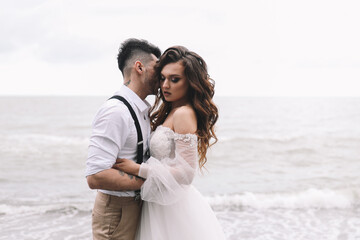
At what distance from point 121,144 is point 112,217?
0.61 meters

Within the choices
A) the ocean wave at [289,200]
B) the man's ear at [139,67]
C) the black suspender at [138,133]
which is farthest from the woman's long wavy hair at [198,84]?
the ocean wave at [289,200]

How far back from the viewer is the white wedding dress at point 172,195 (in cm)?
259

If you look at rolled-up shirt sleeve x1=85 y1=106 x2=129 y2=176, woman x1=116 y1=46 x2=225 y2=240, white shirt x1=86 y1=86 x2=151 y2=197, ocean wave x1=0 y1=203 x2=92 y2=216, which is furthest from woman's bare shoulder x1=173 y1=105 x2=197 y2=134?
ocean wave x1=0 y1=203 x2=92 y2=216

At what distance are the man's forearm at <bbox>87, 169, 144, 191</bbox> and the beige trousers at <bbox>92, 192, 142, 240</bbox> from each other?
0.76 feet

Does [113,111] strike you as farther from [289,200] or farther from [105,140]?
[289,200]

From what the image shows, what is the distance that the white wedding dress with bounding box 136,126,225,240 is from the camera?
259 centimetres

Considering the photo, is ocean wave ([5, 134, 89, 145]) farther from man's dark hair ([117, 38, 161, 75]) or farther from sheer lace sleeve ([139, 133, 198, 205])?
sheer lace sleeve ([139, 133, 198, 205])

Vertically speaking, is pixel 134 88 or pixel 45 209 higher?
pixel 134 88

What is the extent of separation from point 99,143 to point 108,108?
25 cm

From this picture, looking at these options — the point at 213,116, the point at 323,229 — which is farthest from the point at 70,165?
the point at 213,116

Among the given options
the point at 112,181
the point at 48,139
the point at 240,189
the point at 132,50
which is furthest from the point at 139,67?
the point at 48,139

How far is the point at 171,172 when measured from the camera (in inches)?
103

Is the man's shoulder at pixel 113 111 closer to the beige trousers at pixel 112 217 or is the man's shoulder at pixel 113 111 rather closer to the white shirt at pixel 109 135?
the white shirt at pixel 109 135

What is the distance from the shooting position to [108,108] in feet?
7.98
